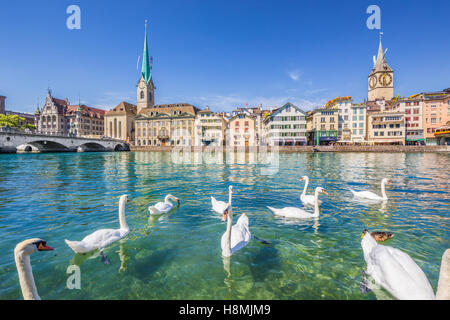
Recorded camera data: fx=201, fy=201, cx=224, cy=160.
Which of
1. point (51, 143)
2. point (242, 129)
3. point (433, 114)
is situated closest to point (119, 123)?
point (51, 143)

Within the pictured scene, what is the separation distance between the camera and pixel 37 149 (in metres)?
65.8

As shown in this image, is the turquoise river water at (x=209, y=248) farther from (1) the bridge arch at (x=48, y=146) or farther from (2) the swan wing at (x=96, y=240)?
(1) the bridge arch at (x=48, y=146)

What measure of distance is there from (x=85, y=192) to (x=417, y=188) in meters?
19.8

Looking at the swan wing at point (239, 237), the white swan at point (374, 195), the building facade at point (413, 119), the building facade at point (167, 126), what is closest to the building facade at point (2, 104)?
the building facade at point (167, 126)

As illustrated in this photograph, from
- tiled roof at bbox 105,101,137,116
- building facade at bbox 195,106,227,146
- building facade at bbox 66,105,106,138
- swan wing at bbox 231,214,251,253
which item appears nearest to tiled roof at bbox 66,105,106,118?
building facade at bbox 66,105,106,138

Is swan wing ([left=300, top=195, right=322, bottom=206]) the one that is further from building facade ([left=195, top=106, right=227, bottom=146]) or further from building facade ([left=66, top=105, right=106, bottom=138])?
building facade ([left=66, top=105, right=106, bottom=138])

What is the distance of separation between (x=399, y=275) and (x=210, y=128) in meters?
76.8

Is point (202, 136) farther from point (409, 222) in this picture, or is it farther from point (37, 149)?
point (409, 222)

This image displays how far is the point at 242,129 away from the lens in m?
71.8

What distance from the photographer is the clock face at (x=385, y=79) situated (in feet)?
305

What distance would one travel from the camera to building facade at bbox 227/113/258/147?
235ft

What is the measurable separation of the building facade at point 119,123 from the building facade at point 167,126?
9806 mm

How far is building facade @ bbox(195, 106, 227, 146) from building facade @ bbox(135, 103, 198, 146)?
4.53m

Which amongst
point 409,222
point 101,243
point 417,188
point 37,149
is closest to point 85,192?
point 101,243
